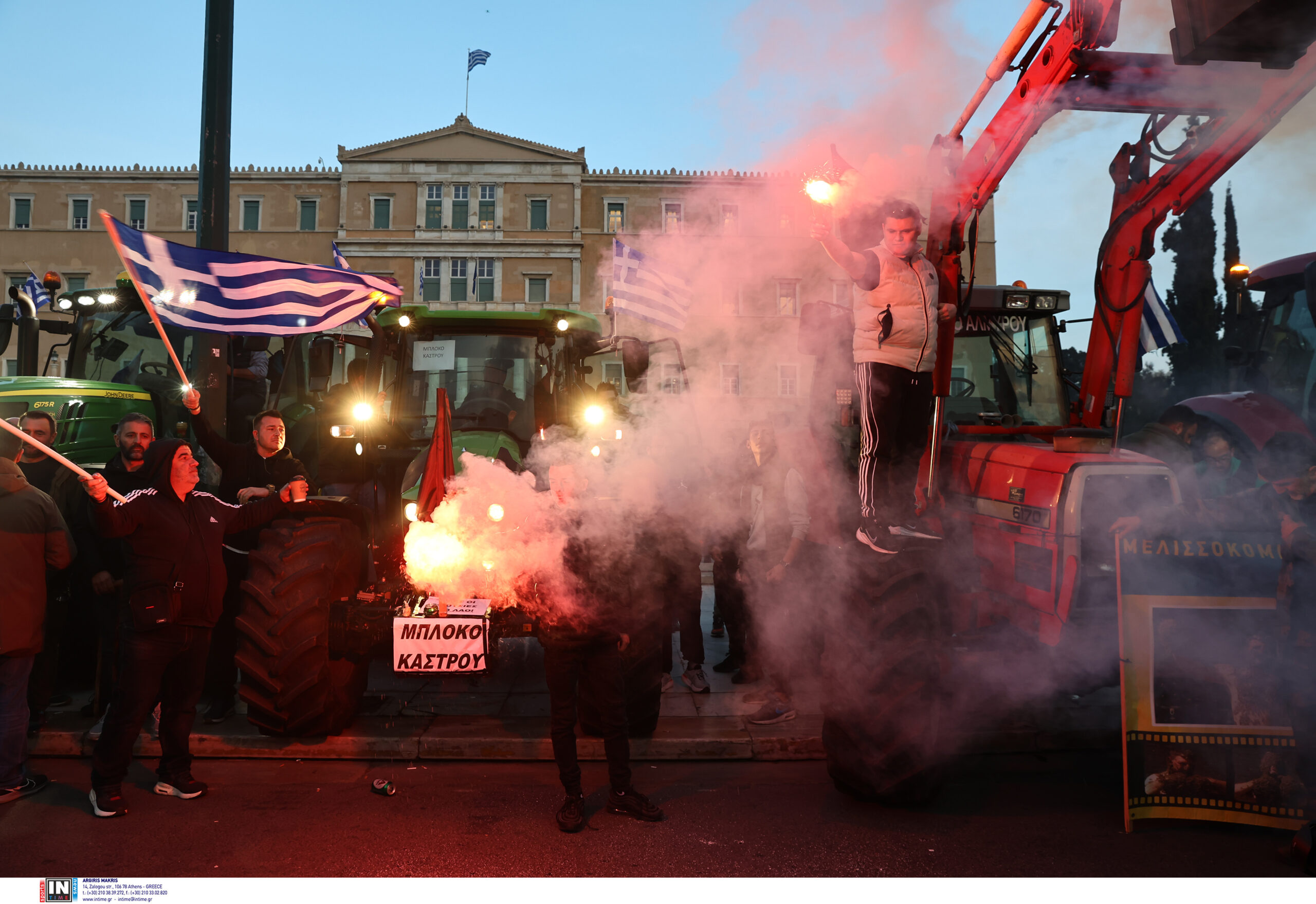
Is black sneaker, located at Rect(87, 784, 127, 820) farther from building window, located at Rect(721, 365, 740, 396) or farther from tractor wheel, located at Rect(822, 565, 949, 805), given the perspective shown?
building window, located at Rect(721, 365, 740, 396)

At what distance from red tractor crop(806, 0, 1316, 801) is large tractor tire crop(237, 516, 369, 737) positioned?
3090 millimetres

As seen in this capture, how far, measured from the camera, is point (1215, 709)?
4074 millimetres

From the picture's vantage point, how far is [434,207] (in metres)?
40.0

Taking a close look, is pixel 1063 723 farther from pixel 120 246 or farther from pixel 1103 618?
pixel 120 246

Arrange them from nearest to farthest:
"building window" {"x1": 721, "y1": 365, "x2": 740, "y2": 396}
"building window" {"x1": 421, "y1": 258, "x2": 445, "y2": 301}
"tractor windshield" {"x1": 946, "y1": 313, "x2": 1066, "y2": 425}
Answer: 1. "tractor windshield" {"x1": 946, "y1": 313, "x2": 1066, "y2": 425}
2. "building window" {"x1": 721, "y1": 365, "x2": 740, "y2": 396}
3. "building window" {"x1": 421, "y1": 258, "x2": 445, "y2": 301}

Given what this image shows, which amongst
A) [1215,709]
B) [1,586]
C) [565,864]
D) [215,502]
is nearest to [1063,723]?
[1215,709]

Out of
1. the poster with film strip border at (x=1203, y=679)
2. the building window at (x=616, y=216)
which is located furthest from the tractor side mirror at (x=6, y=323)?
the building window at (x=616, y=216)

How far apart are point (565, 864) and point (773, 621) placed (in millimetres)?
3017

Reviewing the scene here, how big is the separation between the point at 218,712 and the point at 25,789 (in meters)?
1.20

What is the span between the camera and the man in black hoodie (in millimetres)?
4273

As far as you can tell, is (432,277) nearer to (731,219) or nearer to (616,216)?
(616,216)

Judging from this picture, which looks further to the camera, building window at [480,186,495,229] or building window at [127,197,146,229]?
building window at [127,197,146,229]
